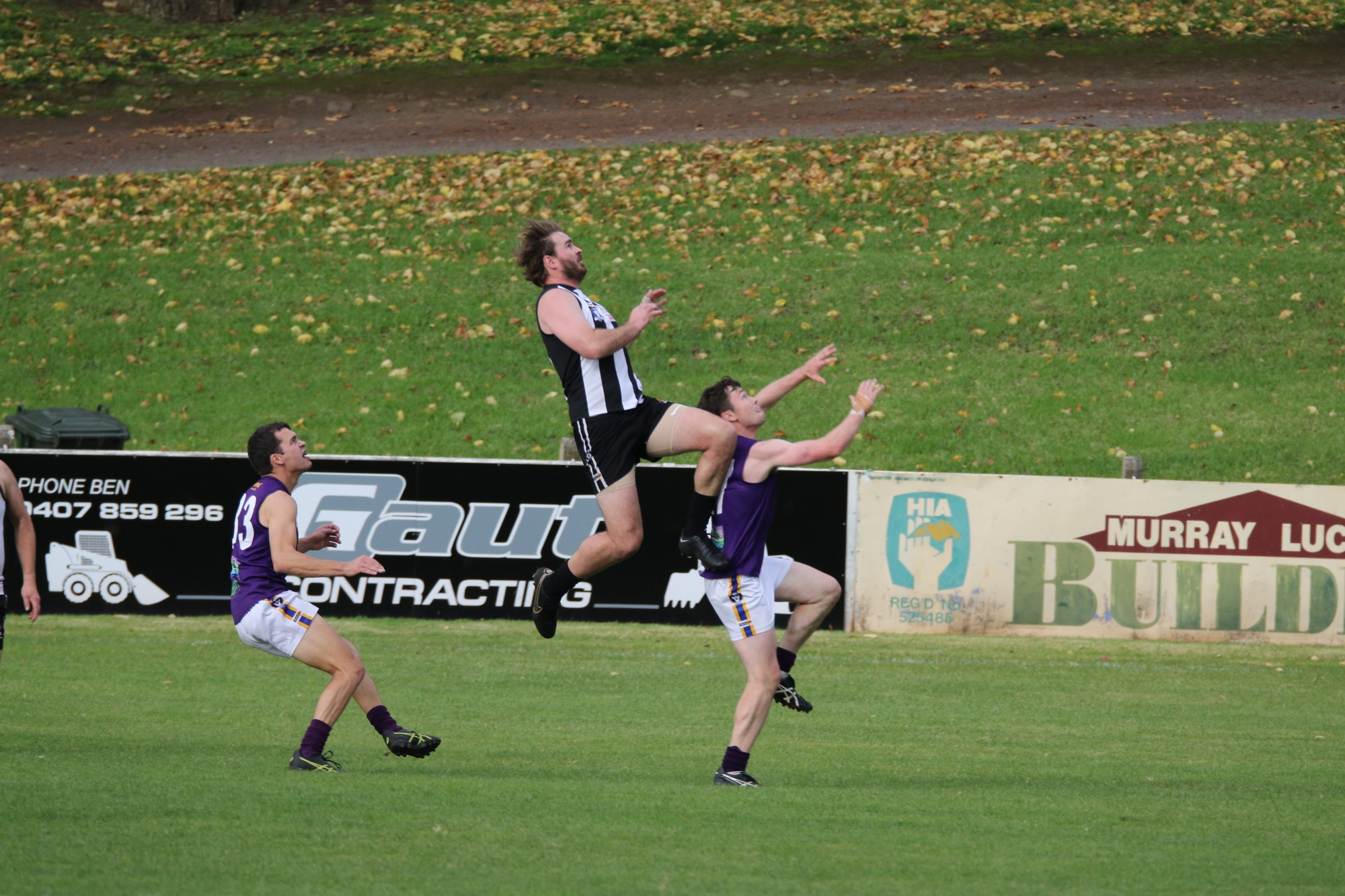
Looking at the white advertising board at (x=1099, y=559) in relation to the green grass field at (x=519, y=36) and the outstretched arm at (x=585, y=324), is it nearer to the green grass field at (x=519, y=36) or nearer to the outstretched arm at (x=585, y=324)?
the outstretched arm at (x=585, y=324)

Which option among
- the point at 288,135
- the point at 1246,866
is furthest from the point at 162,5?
the point at 1246,866

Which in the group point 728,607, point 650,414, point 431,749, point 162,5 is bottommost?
point 431,749

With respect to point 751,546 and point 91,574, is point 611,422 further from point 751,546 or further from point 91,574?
point 91,574

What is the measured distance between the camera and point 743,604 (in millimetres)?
7629

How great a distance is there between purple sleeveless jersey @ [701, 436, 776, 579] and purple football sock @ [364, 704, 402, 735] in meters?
1.81

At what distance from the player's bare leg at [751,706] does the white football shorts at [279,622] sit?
2.23m

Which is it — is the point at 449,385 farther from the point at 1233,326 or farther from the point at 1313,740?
the point at 1313,740

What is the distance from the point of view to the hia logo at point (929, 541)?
15.1 metres

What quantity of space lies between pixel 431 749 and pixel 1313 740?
225 inches

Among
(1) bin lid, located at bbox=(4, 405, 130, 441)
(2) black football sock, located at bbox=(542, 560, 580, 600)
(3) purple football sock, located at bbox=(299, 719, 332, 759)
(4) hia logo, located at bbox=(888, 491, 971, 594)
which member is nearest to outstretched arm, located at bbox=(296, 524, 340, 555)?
(3) purple football sock, located at bbox=(299, 719, 332, 759)

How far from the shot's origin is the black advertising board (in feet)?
50.2

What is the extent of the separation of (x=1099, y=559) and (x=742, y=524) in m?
8.27

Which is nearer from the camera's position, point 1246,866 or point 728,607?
point 1246,866

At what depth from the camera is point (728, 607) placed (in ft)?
25.2
